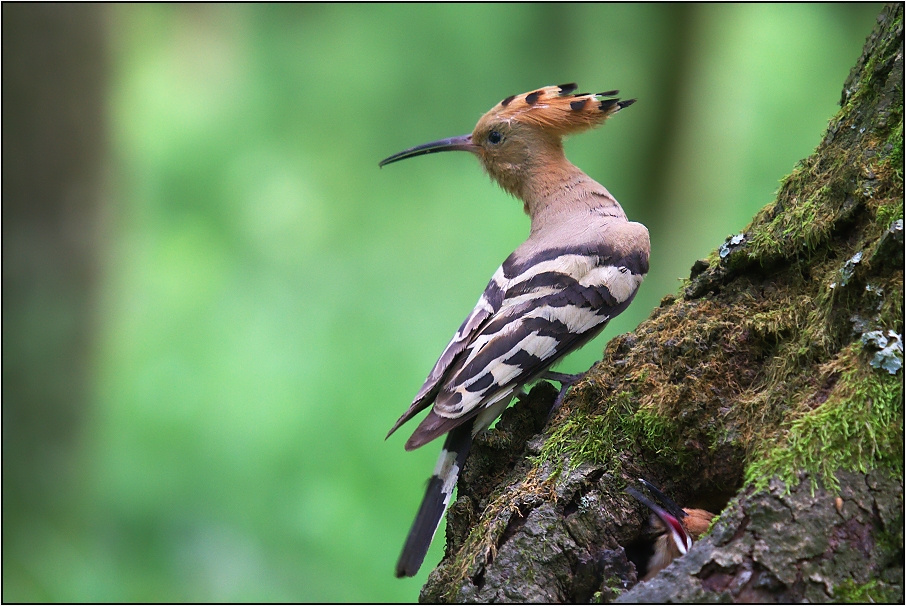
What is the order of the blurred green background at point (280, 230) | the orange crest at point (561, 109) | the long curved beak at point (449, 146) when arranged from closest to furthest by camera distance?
the orange crest at point (561, 109) < the long curved beak at point (449, 146) < the blurred green background at point (280, 230)

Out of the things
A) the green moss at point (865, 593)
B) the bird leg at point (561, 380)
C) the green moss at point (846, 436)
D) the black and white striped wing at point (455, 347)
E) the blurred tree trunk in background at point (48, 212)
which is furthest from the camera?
the blurred tree trunk in background at point (48, 212)

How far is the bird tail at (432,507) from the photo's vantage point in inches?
93.9

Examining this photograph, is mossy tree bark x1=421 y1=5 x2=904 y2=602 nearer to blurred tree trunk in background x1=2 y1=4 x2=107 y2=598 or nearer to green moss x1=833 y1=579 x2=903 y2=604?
green moss x1=833 y1=579 x2=903 y2=604

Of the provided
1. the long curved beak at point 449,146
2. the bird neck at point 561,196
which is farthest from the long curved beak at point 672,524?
the long curved beak at point 449,146

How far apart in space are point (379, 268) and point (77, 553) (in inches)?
138

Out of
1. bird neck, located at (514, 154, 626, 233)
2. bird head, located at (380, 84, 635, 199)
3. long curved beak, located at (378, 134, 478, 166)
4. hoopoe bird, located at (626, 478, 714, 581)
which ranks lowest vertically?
hoopoe bird, located at (626, 478, 714, 581)

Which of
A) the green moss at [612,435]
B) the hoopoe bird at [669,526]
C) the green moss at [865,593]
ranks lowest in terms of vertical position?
the green moss at [865,593]

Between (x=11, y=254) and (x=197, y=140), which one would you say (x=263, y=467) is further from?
(x=197, y=140)

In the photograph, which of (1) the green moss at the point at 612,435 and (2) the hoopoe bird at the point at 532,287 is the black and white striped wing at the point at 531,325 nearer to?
(2) the hoopoe bird at the point at 532,287

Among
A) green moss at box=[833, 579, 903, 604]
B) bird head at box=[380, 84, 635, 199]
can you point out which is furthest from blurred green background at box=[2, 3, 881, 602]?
green moss at box=[833, 579, 903, 604]

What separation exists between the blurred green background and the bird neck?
7.33 ft

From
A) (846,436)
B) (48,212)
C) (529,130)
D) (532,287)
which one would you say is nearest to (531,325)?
(532,287)

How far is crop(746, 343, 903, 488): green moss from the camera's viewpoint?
1.82 meters

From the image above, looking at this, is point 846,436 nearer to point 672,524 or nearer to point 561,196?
point 672,524
